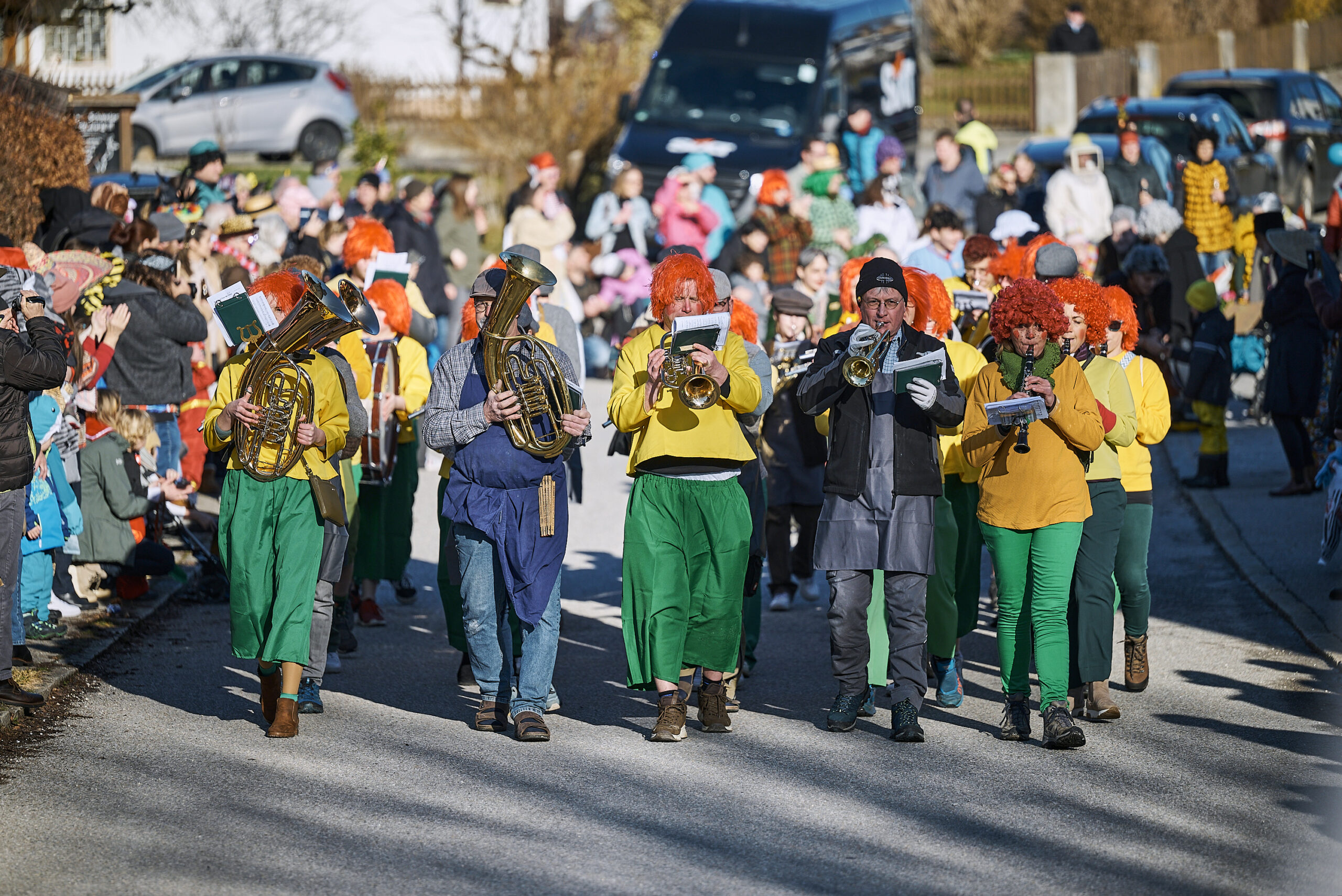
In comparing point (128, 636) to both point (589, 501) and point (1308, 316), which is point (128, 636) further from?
point (1308, 316)

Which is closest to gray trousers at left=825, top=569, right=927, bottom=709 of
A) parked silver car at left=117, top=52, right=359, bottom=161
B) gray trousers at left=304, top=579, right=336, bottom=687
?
gray trousers at left=304, top=579, right=336, bottom=687

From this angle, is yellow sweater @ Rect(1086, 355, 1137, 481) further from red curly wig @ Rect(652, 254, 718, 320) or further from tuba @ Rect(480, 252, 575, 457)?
tuba @ Rect(480, 252, 575, 457)

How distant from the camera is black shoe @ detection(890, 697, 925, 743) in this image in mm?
7145

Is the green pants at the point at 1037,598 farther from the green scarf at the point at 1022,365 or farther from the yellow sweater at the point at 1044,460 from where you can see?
the green scarf at the point at 1022,365

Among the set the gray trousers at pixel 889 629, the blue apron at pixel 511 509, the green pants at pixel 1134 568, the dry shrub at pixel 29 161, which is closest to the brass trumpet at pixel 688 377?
the blue apron at pixel 511 509

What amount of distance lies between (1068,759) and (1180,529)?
540cm

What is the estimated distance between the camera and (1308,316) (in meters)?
12.2

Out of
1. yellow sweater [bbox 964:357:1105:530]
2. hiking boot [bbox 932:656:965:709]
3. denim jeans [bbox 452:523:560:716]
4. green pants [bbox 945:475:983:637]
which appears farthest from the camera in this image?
green pants [bbox 945:475:983:637]

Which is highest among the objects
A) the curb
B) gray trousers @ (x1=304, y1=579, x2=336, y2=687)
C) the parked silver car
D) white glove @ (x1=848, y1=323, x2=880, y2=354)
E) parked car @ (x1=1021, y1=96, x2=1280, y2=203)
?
the parked silver car

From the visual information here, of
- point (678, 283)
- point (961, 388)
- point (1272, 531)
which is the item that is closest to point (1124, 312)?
point (961, 388)

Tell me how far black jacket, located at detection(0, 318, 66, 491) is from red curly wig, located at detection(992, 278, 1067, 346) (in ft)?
12.3

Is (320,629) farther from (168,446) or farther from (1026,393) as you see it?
(168,446)

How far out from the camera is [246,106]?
27000 mm

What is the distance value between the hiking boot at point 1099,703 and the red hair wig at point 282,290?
3.68 m
